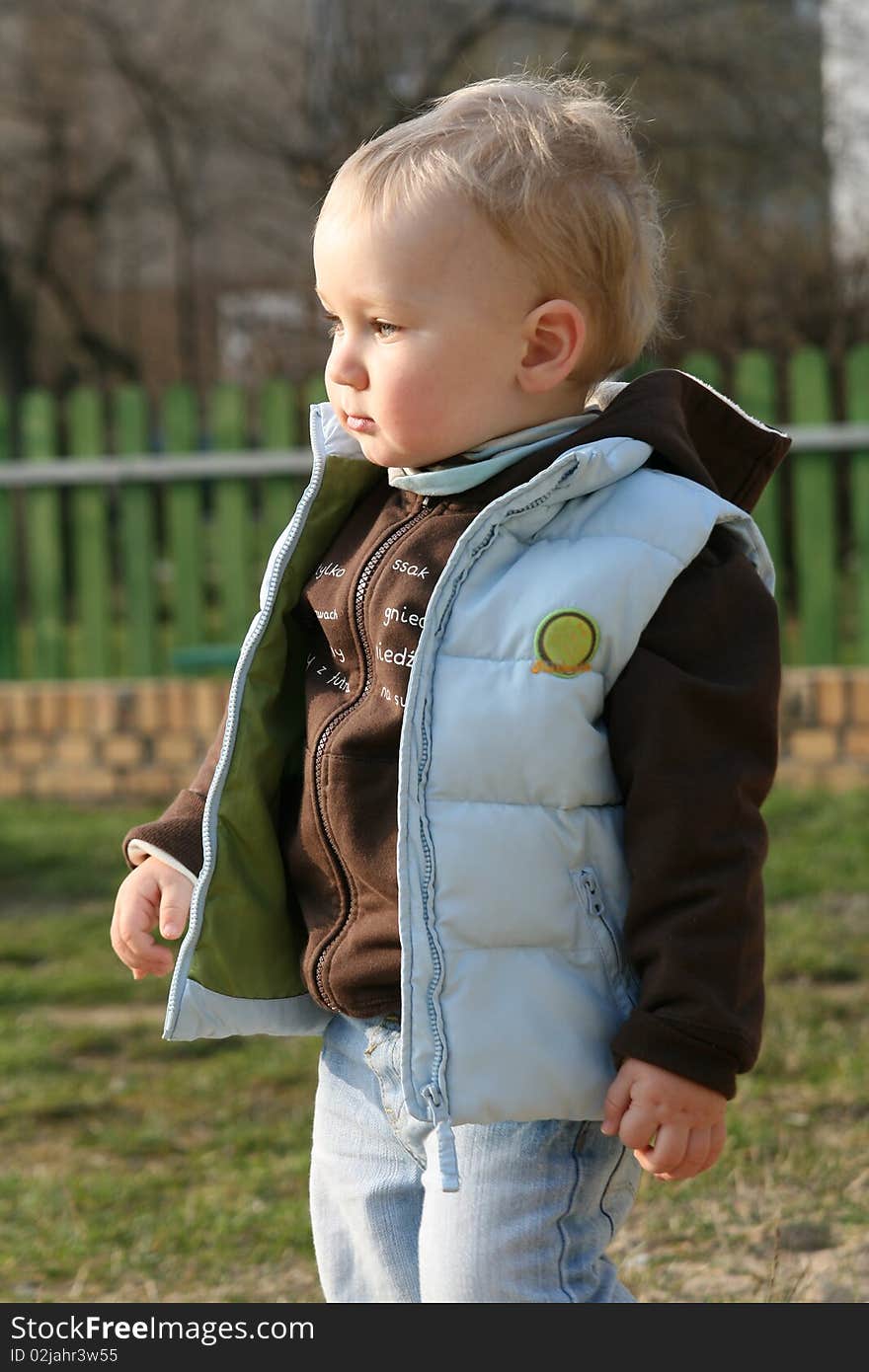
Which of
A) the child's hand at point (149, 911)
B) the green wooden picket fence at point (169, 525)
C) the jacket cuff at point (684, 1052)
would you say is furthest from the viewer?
the green wooden picket fence at point (169, 525)

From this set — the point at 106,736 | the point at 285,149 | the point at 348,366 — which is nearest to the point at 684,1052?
the point at 348,366

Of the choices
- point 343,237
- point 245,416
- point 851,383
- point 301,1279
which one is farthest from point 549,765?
point 245,416

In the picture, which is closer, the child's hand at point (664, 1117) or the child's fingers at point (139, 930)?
the child's hand at point (664, 1117)

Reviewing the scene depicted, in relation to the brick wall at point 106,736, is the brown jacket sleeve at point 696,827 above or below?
above

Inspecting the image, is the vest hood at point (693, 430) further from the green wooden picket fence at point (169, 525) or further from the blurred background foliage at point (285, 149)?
the blurred background foliage at point (285, 149)

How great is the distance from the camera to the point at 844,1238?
110 inches

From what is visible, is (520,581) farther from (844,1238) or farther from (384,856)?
(844,1238)

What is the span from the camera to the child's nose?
5.82 feet

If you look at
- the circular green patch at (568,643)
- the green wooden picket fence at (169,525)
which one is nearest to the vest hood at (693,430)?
the circular green patch at (568,643)

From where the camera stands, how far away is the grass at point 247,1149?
276 centimetres

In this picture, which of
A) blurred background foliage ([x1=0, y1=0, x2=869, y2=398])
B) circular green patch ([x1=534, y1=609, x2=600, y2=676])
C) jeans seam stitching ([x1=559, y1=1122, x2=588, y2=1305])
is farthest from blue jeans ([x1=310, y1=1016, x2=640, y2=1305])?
blurred background foliage ([x1=0, y1=0, x2=869, y2=398])

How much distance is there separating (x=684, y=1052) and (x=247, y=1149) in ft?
6.64

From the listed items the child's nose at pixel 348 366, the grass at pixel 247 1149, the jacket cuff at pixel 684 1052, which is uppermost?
the child's nose at pixel 348 366

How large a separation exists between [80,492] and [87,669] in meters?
0.78
